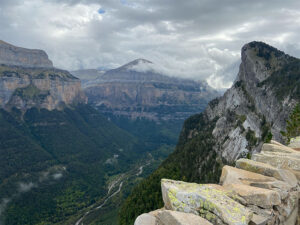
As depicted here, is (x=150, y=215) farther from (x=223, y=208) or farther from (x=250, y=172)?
(x=250, y=172)

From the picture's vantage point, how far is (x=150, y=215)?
16.4 metres

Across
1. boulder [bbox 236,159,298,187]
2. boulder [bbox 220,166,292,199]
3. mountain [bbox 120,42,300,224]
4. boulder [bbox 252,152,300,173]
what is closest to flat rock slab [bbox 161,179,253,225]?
boulder [bbox 220,166,292,199]

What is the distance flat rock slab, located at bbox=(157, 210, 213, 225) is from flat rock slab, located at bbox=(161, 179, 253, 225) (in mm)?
821

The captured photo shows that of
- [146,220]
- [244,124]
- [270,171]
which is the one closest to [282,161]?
[270,171]

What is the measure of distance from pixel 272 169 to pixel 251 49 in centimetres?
18604

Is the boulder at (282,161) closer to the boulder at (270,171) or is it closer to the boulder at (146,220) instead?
the boulder at (270,171)

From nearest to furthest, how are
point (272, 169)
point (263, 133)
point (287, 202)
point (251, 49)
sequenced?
1. point (287, 202)
2. point (272, 169)
3. point (263, 133)
4. point (251, 49)

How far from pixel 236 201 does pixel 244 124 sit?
130 metres

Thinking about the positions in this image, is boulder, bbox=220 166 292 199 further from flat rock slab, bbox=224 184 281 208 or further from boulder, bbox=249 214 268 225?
boulder, bbox=249 214 268 225

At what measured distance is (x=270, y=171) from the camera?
22.1m

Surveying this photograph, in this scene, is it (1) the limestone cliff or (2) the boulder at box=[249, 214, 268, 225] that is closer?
(2) the boulder at box=[249, 214, 268, 225]

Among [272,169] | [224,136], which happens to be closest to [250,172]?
[272,169]

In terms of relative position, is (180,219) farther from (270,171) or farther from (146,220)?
(270,171)

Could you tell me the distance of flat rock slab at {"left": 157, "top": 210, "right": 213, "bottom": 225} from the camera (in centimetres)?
1365
